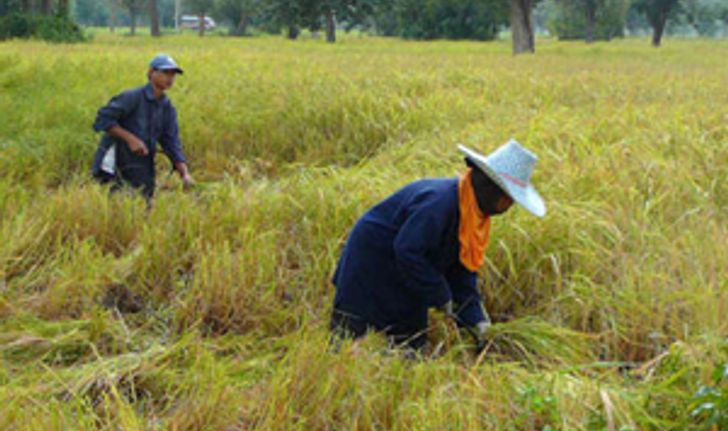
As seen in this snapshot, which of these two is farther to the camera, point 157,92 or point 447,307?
point 157,92

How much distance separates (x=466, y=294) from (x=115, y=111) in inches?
113

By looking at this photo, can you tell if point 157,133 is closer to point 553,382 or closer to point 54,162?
point 54,162

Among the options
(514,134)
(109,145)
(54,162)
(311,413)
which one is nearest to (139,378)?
(311,413)

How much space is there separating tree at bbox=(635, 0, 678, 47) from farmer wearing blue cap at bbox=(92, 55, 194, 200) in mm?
37050

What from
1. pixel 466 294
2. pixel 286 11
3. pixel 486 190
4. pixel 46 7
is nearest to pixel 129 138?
pixel 466 294

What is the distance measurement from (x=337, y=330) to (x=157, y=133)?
2557mm

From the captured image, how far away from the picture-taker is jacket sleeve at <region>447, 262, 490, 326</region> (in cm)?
345

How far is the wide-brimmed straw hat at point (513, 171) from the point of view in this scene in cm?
293

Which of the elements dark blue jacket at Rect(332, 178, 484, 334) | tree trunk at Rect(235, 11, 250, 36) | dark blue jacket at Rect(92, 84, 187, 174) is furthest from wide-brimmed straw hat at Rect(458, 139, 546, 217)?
tree trunk at Rect(235, 11, 250, 36)

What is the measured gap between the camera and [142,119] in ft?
17.7

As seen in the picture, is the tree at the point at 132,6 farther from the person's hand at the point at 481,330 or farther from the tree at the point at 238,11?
the person's hand at the point at 481,330

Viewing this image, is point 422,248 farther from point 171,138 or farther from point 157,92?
point 171,138

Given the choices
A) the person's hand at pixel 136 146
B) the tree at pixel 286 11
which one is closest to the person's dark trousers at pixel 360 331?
the person's hand at pixel 136 146

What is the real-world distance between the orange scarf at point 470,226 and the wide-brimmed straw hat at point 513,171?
103 millimetres
